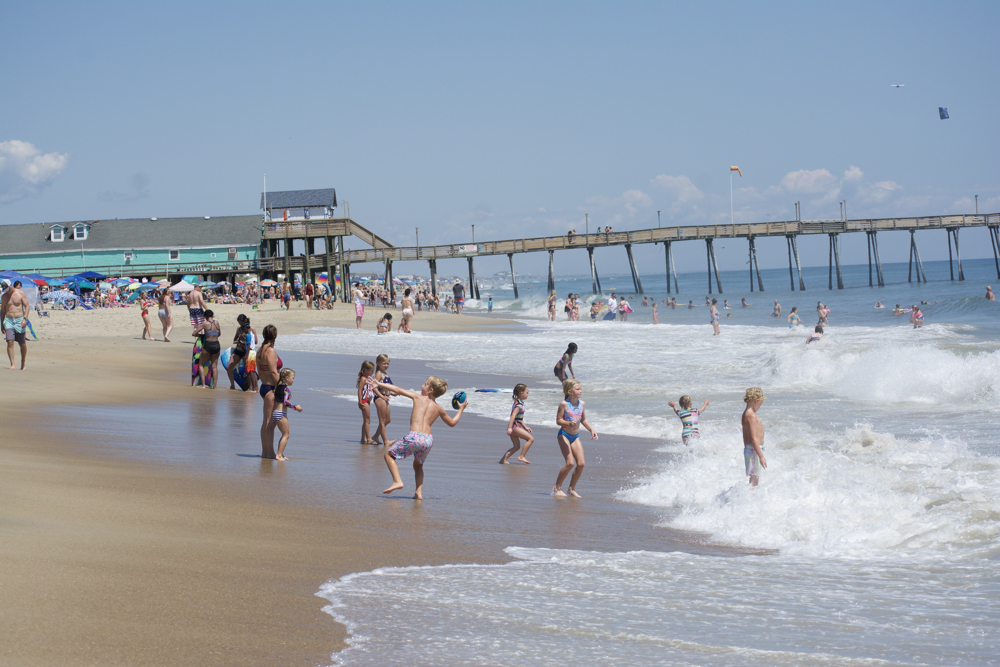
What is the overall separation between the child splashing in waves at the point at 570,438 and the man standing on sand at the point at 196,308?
39.9ft

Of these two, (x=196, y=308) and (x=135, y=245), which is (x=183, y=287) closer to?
(x=135, y=245)

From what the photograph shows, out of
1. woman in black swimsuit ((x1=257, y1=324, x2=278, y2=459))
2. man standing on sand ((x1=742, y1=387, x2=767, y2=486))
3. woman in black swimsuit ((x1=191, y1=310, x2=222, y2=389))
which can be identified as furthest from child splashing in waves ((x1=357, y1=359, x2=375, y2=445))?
woman in black swimsuit ((x1=191, y1=310, x2=222, y2=389))

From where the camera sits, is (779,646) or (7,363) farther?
(7,363)

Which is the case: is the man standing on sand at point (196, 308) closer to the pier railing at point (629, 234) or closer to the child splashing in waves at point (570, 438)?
the child splashing in waves at point (570, 438)

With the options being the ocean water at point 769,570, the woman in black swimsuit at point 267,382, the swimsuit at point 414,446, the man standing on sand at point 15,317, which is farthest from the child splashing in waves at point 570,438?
the man standing on sand at point 15,317

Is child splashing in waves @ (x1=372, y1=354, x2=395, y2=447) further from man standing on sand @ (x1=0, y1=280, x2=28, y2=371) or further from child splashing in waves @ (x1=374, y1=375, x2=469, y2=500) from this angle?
man standing on sand @ (x1=0, y1=280, x2=28, y2=371)

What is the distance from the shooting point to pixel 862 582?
4.92 meters

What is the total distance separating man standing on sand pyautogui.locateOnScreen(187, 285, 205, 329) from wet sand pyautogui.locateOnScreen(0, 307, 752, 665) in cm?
630

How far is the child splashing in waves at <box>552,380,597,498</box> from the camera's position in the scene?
741cm

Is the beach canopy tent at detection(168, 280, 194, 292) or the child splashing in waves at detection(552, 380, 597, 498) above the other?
the beach canopy tent at detection(168, 280, 194, 292)

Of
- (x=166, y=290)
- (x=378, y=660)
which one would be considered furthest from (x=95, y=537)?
(x=166, y=290)

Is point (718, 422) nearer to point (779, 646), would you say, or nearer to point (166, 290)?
point (779, 646)

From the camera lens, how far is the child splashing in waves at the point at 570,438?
741cm

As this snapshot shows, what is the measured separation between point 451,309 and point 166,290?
27.7m
